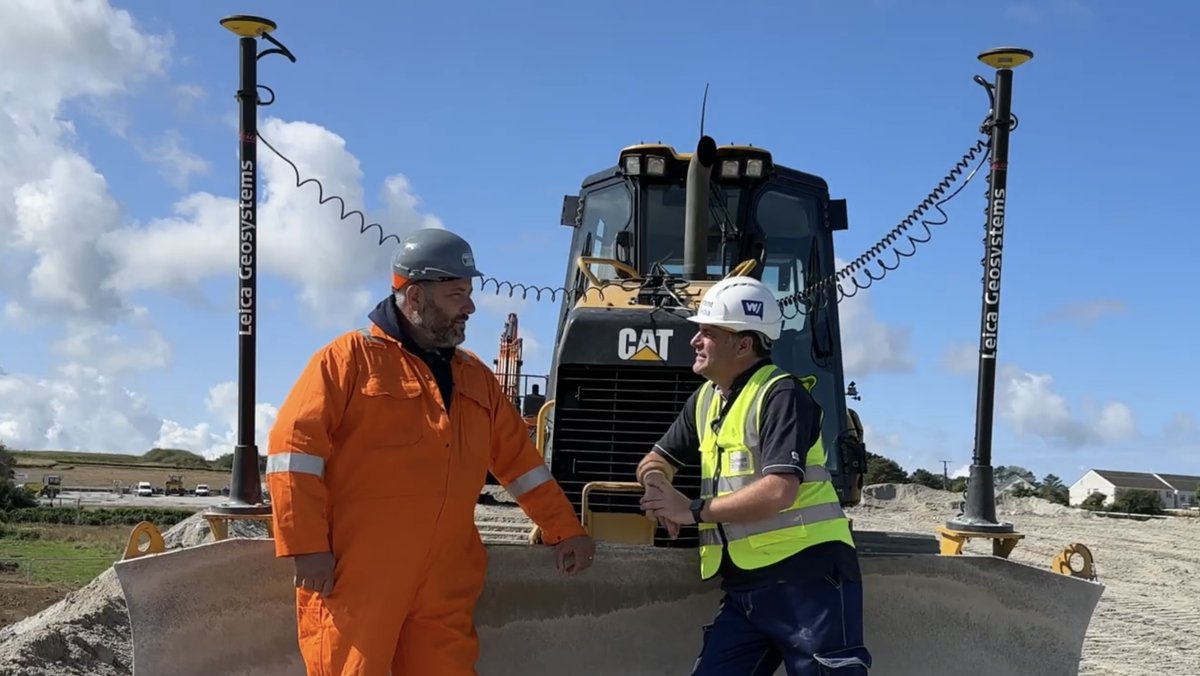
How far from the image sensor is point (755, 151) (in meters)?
6.23

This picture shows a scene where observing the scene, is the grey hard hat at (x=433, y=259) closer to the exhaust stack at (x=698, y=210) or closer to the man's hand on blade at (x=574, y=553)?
the man's hand on blade at (x=574, y=553)

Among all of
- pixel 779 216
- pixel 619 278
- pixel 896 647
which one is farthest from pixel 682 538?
pixel 779 216

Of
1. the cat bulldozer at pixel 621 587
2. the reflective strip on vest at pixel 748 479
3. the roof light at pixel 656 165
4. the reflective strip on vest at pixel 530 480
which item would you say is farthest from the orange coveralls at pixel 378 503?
the roof light at pixel 656 165

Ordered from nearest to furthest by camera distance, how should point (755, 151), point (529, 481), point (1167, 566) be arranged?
point (529, 481) → point (755, 151) → point (1167, 566)

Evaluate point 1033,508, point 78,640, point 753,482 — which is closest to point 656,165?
point 753,482

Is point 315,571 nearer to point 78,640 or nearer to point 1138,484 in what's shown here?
point 78,640

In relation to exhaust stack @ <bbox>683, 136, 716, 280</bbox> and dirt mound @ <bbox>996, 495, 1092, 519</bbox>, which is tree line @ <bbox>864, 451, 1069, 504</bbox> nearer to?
dirt mound @ <bbox>996, 495, 1092, 519</bbox>

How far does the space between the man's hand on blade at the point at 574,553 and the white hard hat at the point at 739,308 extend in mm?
1019

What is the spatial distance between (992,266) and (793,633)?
283cm

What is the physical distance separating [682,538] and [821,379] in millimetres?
1410

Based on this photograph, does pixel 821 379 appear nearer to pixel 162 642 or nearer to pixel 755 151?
pixel 755 151

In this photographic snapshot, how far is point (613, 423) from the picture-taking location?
207 inches

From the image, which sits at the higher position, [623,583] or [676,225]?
[676,225]

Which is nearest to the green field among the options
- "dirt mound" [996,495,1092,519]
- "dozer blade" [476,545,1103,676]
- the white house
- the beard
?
"dozer blade" [476,545,1103,676]
